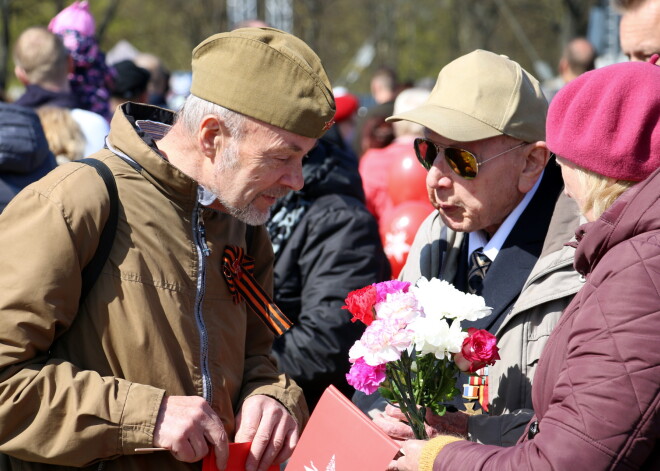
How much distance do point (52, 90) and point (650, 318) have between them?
4.85m

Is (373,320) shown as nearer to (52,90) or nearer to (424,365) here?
(424,365)

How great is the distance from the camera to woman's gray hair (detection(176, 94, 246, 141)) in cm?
269

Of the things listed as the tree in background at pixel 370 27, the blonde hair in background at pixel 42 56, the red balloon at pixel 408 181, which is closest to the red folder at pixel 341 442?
the red balloon at pixel 408 181

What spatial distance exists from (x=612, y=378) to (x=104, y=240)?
1391 millimetres

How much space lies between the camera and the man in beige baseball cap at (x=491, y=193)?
2.99 meters

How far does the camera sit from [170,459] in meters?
2.55

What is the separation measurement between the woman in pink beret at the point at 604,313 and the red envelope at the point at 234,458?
50 cm

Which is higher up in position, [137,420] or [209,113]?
[209,113]

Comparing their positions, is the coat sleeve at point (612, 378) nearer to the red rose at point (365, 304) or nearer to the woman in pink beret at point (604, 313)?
the woman in pink beret at point (604, 313)

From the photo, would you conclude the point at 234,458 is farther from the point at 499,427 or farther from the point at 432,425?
the point at 499,427

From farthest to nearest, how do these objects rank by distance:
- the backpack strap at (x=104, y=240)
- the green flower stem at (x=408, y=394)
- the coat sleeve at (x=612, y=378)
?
the green flower stem at (x=408, y=394) < the backpack strap at (x=104, y=240) < the coat sleeve at (x=612, y=378)

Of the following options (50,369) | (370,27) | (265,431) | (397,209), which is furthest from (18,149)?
(370,27)

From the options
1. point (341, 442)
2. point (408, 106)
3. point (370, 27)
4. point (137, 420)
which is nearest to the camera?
point (137, 420)

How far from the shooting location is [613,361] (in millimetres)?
1913
